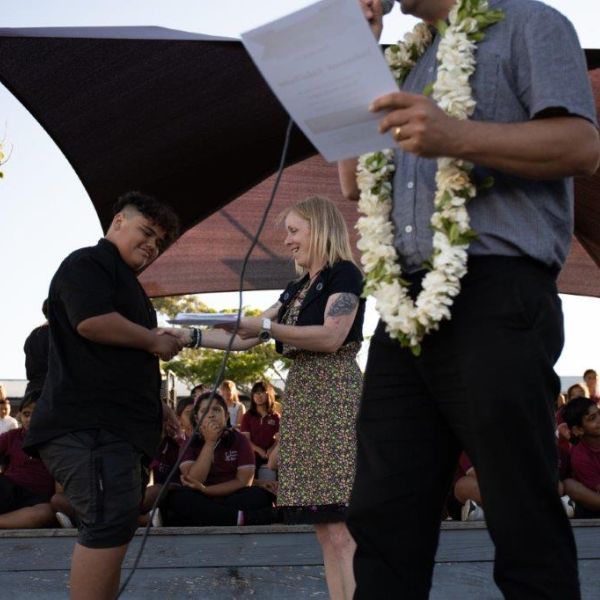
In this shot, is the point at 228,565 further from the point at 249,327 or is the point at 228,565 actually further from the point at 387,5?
the point at 387,5

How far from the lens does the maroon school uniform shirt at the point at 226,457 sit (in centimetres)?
641

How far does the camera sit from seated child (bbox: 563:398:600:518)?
6039 mm

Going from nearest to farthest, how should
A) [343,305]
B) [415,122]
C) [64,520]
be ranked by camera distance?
[415,122] < [343,305] < [64,520]

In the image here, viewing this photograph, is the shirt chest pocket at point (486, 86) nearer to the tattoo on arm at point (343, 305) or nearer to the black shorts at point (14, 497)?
the tattoo on arm at point (343, 305)

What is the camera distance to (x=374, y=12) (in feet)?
7.04

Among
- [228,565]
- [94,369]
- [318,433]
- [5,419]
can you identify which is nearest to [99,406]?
[94,369]

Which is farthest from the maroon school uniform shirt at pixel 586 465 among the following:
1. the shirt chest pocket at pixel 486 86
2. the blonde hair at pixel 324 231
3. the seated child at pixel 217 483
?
the shirt chest pocket at pixel 486 86

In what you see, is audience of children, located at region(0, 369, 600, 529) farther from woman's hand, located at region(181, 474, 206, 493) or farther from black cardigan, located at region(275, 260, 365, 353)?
black cardigan, located at region(275, 260, 365, 353)

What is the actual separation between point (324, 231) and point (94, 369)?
1.03 meters

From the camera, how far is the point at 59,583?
15.3 feet

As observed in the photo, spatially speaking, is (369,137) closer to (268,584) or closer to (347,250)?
(347,250)

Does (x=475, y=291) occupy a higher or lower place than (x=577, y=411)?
higher

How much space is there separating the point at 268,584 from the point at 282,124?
276 cm

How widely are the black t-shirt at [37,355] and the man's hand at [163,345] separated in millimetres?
1772
